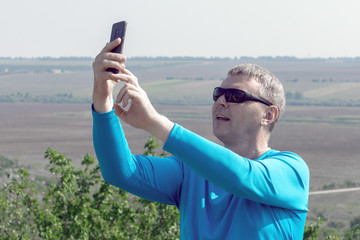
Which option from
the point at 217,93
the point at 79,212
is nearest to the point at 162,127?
the point at 217,93

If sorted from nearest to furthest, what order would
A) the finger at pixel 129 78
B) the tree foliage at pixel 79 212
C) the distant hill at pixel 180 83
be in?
the finger at pixel 129 78, the tree foliage at pixel 79 212, the distant hill at pixel 180 83

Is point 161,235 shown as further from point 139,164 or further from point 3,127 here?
point 3,127

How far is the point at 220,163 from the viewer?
2.00 meters

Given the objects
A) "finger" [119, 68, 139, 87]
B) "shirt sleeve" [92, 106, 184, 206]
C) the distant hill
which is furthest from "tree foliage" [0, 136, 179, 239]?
the distant hill

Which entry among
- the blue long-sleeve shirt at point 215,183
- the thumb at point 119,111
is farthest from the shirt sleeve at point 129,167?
the thumb at point 119,111

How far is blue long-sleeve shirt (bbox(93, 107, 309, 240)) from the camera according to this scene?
2004 millimetres

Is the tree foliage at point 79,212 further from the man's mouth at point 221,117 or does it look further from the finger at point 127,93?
the finger at point 127,93

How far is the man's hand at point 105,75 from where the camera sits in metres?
2.14

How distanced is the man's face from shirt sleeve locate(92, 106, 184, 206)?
31 cm

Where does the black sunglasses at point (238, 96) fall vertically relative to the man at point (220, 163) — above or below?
above

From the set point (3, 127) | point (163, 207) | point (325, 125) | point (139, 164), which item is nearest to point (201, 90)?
point (325, 125)
